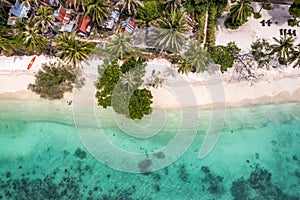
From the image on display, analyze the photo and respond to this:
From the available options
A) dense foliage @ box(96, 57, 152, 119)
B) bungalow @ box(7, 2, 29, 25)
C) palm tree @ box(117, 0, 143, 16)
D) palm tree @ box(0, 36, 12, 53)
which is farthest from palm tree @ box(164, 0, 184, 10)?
palm tree @ box(0, 36, 12, 53)

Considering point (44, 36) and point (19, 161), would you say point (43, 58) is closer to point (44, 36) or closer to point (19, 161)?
point (44, 36)

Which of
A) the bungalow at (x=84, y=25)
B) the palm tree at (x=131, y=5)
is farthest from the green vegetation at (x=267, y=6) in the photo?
the bungalow at (x=84, y=25)

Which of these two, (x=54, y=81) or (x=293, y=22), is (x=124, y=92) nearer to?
(x=54, y=81)

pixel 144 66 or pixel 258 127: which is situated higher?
pixel 144 66

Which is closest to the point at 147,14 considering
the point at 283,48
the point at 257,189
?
the point at 283,48

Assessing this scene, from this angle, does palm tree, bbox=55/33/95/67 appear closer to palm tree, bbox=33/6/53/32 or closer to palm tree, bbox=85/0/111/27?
palm tree, bbox=33/6/53/32

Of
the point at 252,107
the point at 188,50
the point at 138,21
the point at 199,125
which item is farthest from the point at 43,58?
the point at 252,107

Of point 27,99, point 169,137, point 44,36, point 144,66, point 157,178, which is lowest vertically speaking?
point 157,178
